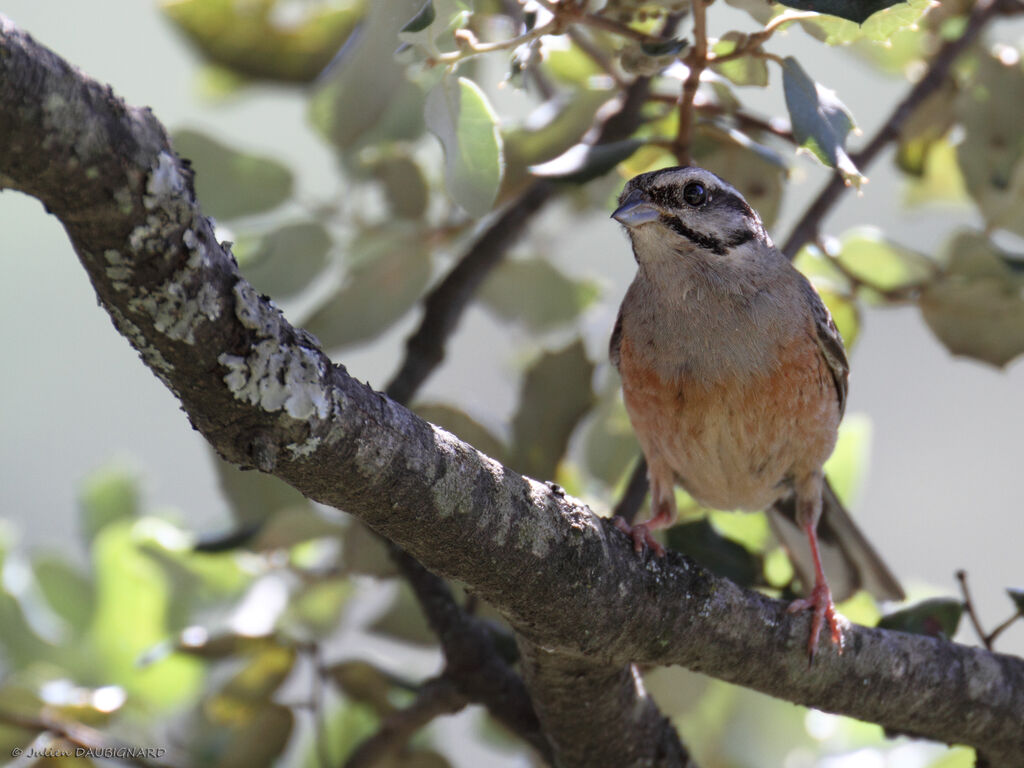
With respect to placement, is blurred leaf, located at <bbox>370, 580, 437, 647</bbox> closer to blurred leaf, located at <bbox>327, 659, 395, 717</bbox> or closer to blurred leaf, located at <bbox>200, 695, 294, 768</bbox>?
blurred leaf, located at <bbox>327, 659, 395, 717</bbox>

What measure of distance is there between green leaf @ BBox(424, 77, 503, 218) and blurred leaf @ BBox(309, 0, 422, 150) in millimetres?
514

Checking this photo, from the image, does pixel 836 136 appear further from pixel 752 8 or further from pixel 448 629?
pixel 448 629

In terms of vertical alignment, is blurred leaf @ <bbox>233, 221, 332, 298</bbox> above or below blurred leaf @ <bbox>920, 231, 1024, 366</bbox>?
above

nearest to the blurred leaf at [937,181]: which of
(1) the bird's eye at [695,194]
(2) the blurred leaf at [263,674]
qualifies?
(1) the bird's eye at [695,194]

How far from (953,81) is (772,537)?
4.72ft

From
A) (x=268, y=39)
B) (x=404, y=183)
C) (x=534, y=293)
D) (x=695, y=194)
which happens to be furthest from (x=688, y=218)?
(x=268, y=39)

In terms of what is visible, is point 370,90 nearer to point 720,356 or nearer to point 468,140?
point 468,140

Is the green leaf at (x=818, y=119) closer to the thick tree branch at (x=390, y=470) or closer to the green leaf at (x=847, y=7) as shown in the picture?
the green leaf at (x=847, y=7)

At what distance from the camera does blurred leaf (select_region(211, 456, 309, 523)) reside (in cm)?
271

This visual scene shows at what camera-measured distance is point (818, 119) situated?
1892 millimetres

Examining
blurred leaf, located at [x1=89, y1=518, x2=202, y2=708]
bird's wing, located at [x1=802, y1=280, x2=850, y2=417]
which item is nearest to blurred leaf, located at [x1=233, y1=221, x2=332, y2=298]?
blurred leaf, located at [x1=89, y1=518, x2=202, y2=708]

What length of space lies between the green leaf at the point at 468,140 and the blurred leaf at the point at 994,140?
1490 millimetres

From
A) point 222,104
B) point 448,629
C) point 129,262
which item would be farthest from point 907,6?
point 222,104

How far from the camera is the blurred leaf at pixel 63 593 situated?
3.04m
